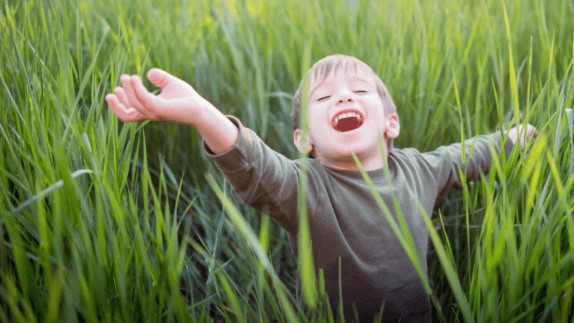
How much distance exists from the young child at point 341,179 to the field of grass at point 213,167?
0.07m

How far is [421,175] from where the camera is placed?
1.07 m

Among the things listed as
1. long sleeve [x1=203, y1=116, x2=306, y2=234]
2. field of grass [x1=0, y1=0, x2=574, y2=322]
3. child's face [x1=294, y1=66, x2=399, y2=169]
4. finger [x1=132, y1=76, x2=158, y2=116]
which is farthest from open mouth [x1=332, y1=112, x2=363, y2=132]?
finger [x1=132, y1=76, x2=158, y2=116]

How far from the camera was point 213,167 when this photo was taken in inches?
52.1

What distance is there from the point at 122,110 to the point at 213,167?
19.6 inches

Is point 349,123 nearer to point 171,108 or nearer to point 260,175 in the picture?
point 260,175

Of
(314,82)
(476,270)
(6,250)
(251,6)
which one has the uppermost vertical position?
(251,6)

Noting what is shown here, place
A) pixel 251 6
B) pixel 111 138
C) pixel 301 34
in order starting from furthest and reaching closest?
pixel 251 6, pixel 301 34, pixel 111 138

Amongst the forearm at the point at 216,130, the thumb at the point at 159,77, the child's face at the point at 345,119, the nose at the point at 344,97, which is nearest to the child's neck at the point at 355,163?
the child's face at the point at 345,119

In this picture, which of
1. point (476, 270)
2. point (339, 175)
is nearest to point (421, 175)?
point (339, 175)

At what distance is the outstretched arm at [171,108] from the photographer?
803 mm

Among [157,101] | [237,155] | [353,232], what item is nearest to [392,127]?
[353,232]

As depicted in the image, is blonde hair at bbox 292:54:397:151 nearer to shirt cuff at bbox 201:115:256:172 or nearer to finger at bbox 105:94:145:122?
shirt cuff at bbox 201:115:256:172

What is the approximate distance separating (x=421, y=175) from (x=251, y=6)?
3.40 ft

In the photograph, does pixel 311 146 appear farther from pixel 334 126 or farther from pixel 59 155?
pixel 59 155
